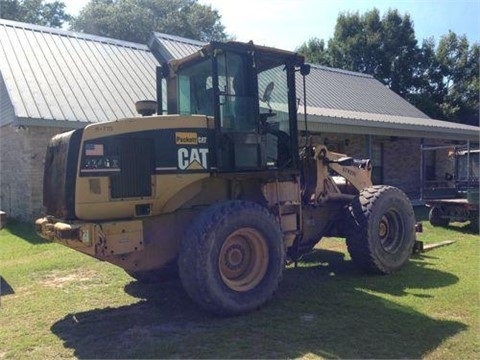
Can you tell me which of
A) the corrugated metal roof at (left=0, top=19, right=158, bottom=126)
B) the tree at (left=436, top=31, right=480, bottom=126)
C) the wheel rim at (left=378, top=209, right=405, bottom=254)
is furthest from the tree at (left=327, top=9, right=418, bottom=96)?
the wheel rim at (left=378, top=209, right=405, bottom=254)

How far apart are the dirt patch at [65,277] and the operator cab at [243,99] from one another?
2.66 metres

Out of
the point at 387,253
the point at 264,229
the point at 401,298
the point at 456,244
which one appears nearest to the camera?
the point at 264,229

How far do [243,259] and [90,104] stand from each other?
8.85 m

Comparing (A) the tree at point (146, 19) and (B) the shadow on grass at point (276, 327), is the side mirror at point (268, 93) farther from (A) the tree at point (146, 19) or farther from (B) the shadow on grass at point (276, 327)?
(A) the tree at point (146, 19)

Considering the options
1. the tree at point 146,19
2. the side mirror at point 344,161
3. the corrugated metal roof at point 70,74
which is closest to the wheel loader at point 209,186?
the side mirror at point 344,161

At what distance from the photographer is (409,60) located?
Answer: 35906 millimetres

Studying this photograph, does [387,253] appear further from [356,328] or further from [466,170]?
[466,170]

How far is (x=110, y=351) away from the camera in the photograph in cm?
439

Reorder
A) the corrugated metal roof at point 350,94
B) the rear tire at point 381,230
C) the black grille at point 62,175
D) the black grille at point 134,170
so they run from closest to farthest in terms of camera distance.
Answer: the black grille at point 62,175 < the black grille at point 134,170 < the rear tire at point 381,230 < the corrugated metal roof at point 350,94

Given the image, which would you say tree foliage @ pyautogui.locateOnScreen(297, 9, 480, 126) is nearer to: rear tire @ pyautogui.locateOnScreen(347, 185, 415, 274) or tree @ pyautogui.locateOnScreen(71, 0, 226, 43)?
tree @ pyautogui.locateOnScreen(71, 0, 226, 43)

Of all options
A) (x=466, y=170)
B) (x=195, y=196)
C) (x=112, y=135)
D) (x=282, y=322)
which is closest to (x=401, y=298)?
(x=282, y=322)

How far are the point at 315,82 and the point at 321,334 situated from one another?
16961 mm

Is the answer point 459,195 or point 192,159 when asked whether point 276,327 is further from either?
point 459,195

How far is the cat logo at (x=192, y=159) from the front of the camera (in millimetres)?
5328
